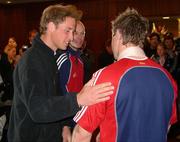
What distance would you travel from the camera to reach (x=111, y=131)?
1737 millimetres

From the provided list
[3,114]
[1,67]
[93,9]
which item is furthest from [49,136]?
[93,9]

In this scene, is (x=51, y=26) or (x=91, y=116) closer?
(x=91, y=116)

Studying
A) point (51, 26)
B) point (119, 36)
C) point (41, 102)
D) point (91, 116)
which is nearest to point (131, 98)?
point (91, 116)

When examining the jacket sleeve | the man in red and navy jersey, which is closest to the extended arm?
the man in red and navy jersey

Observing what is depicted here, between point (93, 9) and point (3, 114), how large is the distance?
7.55 metres

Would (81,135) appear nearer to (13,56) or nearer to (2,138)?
(2,138)

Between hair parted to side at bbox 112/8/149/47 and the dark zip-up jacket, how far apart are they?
0.41 metres

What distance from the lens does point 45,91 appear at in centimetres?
193

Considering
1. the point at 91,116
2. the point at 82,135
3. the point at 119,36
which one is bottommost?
the point at 82,135

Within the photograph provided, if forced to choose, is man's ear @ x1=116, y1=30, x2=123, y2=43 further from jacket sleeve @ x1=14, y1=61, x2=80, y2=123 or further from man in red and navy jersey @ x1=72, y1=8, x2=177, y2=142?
jacket sleeve @ x1=14, y1=61, x2=80, y2=123

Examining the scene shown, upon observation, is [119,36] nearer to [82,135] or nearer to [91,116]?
[91,116]

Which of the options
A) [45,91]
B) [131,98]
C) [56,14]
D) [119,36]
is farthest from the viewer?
[56,14]

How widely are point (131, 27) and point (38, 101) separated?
603 millimetres

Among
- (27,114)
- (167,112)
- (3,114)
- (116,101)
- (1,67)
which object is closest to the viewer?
(116,101)
